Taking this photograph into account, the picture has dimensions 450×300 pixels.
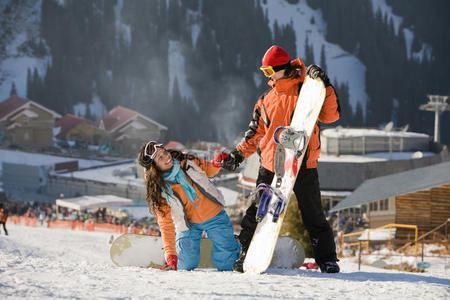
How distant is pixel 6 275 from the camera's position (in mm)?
3146

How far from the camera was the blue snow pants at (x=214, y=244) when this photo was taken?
4.23 metres

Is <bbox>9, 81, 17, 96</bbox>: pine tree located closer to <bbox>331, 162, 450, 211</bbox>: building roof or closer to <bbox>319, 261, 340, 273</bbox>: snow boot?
<bbox>331, 162, 450, 211</bbox>: building roof

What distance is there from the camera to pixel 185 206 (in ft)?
13.9

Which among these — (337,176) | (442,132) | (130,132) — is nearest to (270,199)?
(337,176)

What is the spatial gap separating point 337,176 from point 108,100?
59392 millimetres

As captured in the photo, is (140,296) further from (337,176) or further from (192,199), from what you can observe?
(337,176)

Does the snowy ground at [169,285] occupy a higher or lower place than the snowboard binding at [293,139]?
lower

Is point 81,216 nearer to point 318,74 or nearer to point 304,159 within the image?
point 304,159

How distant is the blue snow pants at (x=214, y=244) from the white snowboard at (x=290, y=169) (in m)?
0.23

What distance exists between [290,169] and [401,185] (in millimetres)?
9890

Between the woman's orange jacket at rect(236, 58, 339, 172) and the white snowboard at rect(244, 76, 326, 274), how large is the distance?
0.09 m

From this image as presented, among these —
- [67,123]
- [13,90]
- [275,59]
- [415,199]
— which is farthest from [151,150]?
[13,90]

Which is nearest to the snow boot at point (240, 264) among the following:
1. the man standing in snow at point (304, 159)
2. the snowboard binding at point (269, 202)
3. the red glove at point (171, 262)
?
the man standing in snow at point (304, 159)

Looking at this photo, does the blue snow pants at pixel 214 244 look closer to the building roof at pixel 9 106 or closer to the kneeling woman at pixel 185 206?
the kneeling woman at pixel 185 206
